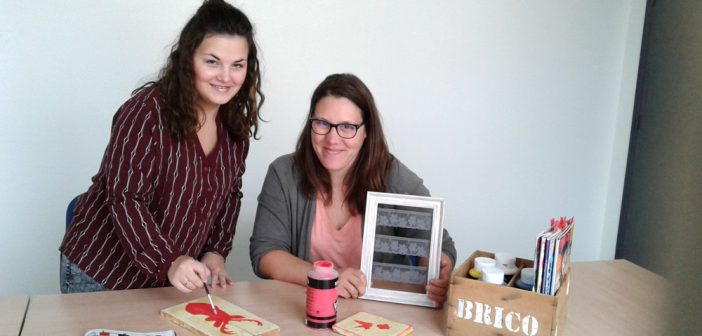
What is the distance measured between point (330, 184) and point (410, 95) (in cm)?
121

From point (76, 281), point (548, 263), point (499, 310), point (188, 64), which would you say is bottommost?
point (76, 281)

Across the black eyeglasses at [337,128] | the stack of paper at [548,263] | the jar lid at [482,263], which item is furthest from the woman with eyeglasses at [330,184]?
the stack of paper at [548,263]

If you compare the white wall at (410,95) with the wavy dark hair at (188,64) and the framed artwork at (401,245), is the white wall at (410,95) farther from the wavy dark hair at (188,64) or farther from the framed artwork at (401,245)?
the framed artwork at (401,245)

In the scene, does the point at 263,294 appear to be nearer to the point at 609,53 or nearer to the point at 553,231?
the point at 553,231

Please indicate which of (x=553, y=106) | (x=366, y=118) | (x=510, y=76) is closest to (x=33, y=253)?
(x=366, y=118)

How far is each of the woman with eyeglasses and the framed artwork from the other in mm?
179

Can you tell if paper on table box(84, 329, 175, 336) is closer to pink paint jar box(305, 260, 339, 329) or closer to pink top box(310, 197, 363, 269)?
pink paint jar box(305, 260, 339, 329)

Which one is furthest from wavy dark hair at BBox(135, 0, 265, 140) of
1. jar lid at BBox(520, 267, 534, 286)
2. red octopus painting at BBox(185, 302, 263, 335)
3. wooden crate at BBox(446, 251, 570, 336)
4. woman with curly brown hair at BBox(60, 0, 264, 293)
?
jar lid at BBox(520, 267, 534, 286)

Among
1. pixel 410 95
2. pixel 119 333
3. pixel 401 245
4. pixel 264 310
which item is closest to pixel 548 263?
pixel 401 245

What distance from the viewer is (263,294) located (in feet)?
5.09

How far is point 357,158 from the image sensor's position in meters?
1.83

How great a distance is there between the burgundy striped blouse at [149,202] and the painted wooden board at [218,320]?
0.36 feet

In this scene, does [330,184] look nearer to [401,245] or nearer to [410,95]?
[401,245]

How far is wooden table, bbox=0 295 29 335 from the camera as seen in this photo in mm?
1264
